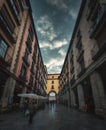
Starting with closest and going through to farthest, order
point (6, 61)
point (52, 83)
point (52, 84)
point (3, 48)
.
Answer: point (3, 48) → point (6, 61) → point (52, 84) → point (52, 83)

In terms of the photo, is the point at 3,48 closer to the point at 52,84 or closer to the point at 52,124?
the point at 52,124

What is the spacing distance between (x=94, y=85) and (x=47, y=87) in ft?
156

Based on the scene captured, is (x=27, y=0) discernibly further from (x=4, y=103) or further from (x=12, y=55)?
(x=4, y=103)

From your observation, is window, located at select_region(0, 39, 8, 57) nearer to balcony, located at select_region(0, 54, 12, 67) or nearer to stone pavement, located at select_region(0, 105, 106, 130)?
balcony, located at select_region(0, 54, 12, 67)

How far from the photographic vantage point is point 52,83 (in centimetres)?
5678

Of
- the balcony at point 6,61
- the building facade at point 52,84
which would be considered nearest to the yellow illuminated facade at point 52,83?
the building facade at point 52,84

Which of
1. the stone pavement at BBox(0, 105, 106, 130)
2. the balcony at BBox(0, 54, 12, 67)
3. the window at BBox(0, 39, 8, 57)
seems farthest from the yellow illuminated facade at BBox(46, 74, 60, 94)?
the stone pavement at BBox(0, 105, 106, 130)

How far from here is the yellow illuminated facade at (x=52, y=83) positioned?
54.6m

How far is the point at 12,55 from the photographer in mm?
12086

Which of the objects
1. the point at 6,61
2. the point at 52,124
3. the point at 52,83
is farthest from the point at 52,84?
the point at 52,124

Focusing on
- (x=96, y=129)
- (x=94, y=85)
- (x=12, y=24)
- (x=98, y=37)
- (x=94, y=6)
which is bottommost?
(x=96, y=129)

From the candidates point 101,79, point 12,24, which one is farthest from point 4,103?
point 101,79

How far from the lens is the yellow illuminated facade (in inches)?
2149

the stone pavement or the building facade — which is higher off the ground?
the building facade
